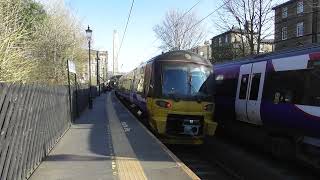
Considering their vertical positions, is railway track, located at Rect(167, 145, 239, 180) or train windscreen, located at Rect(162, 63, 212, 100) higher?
train windscreen, located at Rect(162, 63, 212, 100)

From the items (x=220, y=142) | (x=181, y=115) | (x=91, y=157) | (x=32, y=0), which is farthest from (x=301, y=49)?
(x=32, y=0)

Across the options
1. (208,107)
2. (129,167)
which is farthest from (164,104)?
(129,167)

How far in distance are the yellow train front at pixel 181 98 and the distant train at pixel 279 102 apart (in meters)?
1.23

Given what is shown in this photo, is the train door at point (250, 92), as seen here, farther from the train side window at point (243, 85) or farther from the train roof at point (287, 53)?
the train roof at point (287, 53)

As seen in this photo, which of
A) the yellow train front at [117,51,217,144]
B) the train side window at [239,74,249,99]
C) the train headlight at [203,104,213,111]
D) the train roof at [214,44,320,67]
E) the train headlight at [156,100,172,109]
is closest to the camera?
the train roof at [214,44,320,67]

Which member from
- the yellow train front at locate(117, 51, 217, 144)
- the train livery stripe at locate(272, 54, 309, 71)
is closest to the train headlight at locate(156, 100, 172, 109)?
the yellow train front at locate(117, 51, 217, 144)

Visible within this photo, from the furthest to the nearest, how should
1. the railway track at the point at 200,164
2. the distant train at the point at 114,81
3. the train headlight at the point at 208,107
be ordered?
the distant train at the point at 114,81
the train headlight at the point at 208,107
the railway track at the point at 200,164

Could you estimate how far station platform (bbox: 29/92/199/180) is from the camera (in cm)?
963

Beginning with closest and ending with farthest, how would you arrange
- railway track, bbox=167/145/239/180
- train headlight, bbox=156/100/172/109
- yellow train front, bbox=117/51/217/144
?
railway track, bbox=167/145/239/180 → yellow train front, bbox=117/51/217/144 → train headlight, bbox=156/100/172/109

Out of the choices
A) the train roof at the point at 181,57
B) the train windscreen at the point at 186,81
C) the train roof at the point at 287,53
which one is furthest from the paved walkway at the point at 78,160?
the train roof at the point at 287,53

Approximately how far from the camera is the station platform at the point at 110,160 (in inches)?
379

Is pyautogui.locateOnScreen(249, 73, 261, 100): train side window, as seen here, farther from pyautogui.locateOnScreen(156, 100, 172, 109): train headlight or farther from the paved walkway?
the paved walkway

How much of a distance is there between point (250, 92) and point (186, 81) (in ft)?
6.34

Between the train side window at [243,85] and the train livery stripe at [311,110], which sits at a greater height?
the train side window at [243,85]
